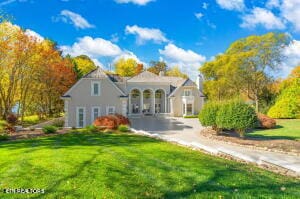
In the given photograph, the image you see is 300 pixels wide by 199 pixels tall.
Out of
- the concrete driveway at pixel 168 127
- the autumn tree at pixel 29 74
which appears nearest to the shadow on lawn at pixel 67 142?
the concrete driveway at pixel 168 127

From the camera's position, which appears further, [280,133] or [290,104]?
[290,104]

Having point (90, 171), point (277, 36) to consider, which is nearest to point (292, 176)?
point (90, 171)

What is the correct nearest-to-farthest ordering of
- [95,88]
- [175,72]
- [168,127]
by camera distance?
[168,127] < [95,88] < [175,72]

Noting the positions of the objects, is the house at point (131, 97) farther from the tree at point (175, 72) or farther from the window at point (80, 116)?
the tree at point (175, 72)

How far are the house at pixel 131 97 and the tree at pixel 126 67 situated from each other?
1982 centimetres

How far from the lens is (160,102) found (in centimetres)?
4812

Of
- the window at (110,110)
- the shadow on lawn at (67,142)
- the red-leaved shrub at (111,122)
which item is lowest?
the shadow on lawn at (67,142)

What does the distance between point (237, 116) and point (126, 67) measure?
54043 millimetres

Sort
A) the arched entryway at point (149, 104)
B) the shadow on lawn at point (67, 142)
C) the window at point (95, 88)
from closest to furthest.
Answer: the shadow on lawn at point (67, 142)
the window at point (95, 88)
the arched entryway at point (149, 104)

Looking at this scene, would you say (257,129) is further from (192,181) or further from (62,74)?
(62,74)

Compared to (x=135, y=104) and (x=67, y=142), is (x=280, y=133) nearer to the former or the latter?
(x=67, y=142)

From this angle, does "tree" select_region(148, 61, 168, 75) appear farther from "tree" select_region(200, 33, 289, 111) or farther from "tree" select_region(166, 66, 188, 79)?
"tree" select_region(200, 33, 289, 111)

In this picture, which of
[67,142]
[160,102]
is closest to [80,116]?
[67,142]

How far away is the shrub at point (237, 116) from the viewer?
1748 centimetres
